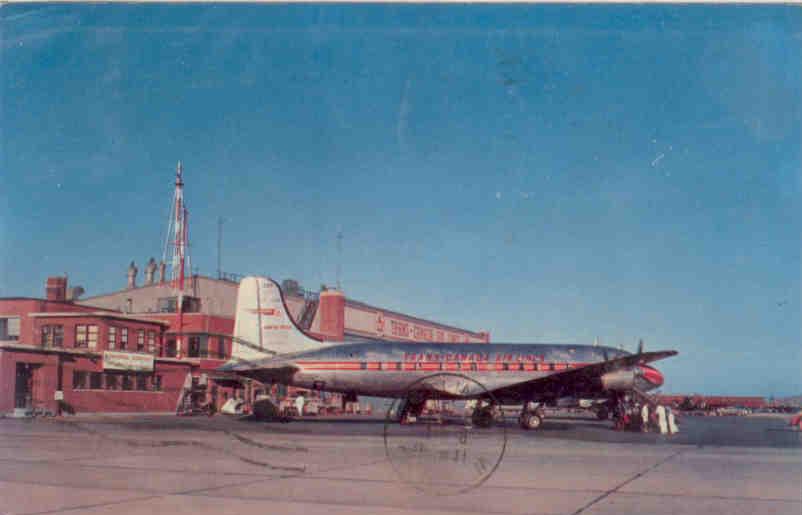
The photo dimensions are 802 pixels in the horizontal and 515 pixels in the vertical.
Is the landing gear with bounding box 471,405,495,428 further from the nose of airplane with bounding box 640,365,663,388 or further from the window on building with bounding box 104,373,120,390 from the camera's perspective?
the window on building with bounding box 104,373,120,390

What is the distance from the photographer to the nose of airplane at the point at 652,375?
40.5 metres

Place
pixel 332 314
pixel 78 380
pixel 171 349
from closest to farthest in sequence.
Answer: pixel 78 380
pixel 171 349
pixel 332 314

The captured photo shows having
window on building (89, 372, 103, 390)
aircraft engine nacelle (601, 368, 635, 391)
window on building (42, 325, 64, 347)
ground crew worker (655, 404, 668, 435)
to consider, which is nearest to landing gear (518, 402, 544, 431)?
aircraft engine nacelle (601, 368, 635, 391)

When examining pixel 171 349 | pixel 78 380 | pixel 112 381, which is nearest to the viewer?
pixel 78 380

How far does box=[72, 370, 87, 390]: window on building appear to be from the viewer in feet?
164

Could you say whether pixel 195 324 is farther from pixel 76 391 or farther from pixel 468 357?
pixel 468 357

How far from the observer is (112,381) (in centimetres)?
5309

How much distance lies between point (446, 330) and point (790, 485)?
6758 centimetres

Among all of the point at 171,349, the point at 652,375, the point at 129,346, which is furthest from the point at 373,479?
the point at 171,349

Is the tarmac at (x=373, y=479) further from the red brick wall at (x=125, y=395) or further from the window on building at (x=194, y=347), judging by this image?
the window on building at (x=194, y=347)

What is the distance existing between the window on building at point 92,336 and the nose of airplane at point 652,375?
37380mm

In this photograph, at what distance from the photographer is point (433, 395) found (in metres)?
36.9

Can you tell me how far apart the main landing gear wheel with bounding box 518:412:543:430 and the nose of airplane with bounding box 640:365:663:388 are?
24.0 ft

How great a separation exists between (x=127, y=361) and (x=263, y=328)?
17.6 meters
